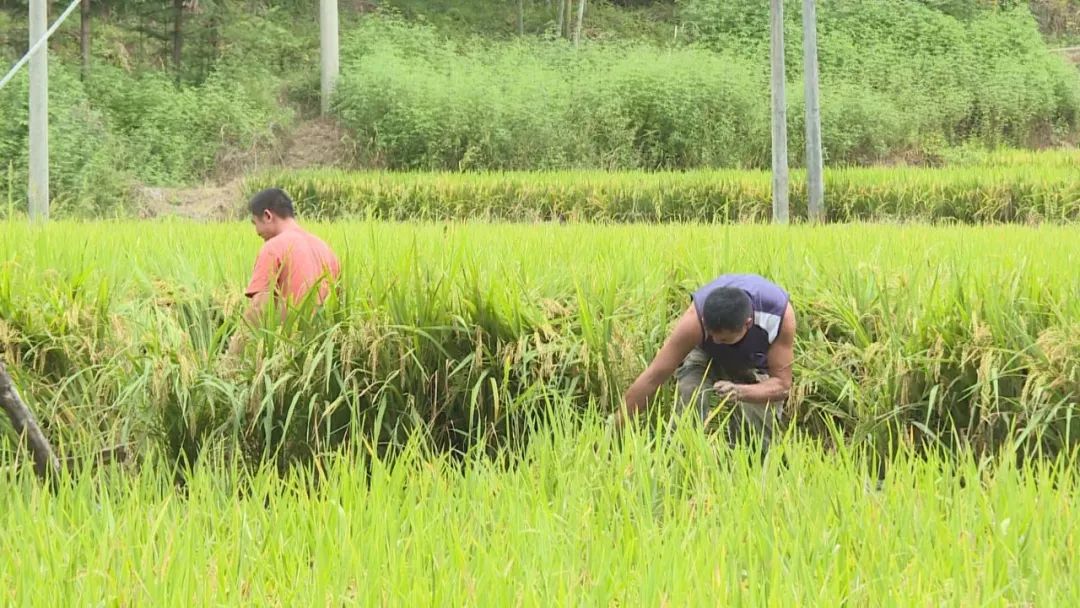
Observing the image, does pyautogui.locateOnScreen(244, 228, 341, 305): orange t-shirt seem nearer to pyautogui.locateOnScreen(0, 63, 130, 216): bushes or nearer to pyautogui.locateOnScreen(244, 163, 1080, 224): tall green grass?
pyautogui.locateOnScreen(244, 163, 1080, 224): tall green grass

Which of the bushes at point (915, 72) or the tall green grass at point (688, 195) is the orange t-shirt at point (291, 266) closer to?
the tall green grass at point (688, 195)

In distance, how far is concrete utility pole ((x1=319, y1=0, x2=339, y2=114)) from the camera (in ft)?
63.1

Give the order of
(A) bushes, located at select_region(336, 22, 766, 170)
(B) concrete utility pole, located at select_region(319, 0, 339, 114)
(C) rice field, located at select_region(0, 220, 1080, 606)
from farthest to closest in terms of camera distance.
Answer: (B) concrete utility pole, located at select_region(319, 0, 339, 114)
(A) bushes, located at select_region(336, 22, 766, 170)
(C) rice field, located at select_region(0, 220, 1080, 606)

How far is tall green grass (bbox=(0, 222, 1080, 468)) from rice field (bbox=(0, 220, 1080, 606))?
2 cm

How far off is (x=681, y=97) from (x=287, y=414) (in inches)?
608

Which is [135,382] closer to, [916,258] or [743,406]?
[743,406]

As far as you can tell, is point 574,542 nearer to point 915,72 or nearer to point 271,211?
point 271,211

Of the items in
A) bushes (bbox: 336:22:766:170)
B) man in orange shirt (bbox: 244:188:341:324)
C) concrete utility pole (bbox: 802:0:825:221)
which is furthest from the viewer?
bushes (bbox: 336:22:766:170)

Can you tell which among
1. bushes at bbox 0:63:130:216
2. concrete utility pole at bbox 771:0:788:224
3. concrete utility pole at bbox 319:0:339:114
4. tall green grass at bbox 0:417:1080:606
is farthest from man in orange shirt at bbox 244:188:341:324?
concrete utility pole at bbox 319:0:339:114

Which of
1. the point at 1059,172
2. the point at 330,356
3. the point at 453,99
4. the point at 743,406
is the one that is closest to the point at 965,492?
the point at 743,406

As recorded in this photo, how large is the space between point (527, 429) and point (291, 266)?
1304 mm

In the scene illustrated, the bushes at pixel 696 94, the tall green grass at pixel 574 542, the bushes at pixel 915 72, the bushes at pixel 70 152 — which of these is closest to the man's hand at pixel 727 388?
the tall green grass at pixel 574 542

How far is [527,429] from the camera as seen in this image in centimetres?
442

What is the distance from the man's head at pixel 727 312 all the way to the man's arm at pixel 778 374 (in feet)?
0.71
